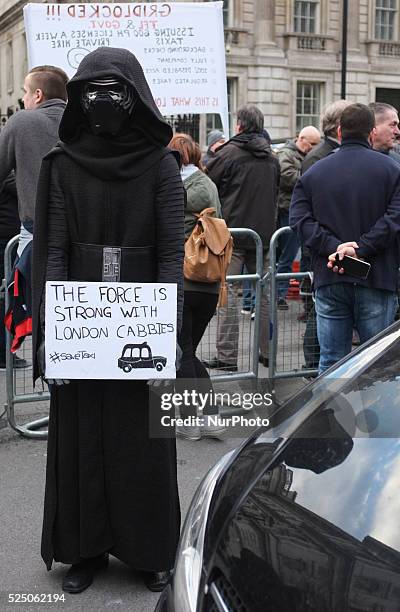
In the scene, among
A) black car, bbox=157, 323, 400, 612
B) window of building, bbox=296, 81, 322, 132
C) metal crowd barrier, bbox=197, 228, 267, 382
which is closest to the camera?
black car, bbox=157, 323, 400, 612

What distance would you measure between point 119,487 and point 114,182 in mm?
1274

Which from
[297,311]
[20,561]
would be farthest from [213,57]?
[20,561]

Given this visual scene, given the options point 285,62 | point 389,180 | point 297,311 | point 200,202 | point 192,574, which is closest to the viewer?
point 192,574

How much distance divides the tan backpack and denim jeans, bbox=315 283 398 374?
0.67 meters

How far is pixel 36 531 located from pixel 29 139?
2.39 meters

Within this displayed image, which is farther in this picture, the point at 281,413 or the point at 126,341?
the point at 126,341

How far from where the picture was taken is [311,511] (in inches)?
87.1

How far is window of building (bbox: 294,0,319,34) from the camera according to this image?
1582 inches

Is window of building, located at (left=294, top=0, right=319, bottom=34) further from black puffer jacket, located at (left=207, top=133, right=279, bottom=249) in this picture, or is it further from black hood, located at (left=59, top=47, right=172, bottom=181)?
black hood, located at (left=59, top=47, right=172, bottom=181)

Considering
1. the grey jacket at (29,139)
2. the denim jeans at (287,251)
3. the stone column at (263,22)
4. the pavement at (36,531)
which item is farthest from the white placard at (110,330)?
the stone column at (263,22)

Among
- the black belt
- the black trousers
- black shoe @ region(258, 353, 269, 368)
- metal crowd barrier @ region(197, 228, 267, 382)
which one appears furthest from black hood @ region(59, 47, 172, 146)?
black shoe @ region(258, 353, 269, 368)

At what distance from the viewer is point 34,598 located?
371 cm

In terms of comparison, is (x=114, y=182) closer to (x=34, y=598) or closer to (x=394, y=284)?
(x=34, y=598)

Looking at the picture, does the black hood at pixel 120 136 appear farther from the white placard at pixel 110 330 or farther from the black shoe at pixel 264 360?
the black shoe at pixel 264 360
